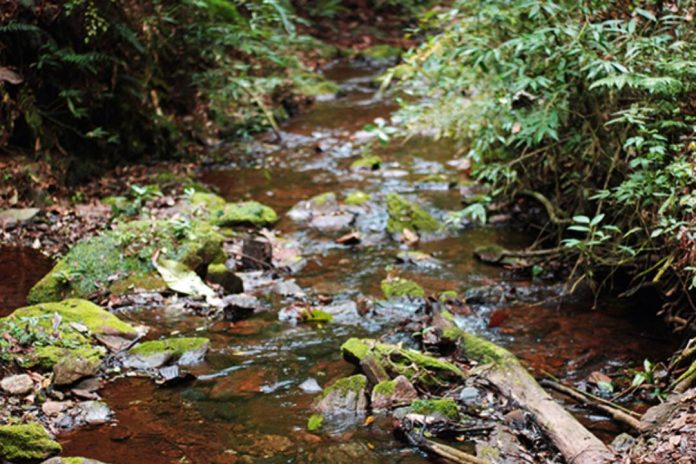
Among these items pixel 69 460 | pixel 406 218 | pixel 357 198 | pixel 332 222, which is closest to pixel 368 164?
pixel 357 198

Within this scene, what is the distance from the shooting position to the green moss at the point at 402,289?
17.2ft

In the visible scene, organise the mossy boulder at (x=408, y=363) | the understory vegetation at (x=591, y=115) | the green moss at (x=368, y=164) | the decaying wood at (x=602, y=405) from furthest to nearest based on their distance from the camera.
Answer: the green moss at (x=368, y=164) → the understory vegetation at (x=591, y=115) → the mossy boulder at (x=408, y=363) → the decaying wood at (x=602, y=405)

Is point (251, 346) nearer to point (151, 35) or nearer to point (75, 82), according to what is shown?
point (75, 82)

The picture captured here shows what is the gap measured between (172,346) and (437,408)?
1656 millimetres

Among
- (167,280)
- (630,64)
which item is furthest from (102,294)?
(630,64)

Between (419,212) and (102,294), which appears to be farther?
(419,212)

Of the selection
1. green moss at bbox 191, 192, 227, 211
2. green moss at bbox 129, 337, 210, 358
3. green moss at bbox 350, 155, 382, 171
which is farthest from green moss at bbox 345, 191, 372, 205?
green moss at bbox 129, 337, 210, 358

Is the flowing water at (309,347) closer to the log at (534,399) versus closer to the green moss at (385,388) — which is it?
the green moss at (385,388)

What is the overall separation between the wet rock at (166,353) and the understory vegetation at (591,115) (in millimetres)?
2371

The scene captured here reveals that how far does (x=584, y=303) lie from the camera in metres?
5.23

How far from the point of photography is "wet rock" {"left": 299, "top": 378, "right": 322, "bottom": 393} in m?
3.93

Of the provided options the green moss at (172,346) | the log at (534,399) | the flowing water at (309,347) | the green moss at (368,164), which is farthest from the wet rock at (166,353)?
the green moss at (368,164)

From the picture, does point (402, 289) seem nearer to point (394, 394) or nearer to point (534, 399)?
point (394, 394)

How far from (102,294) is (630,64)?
12.6ft
